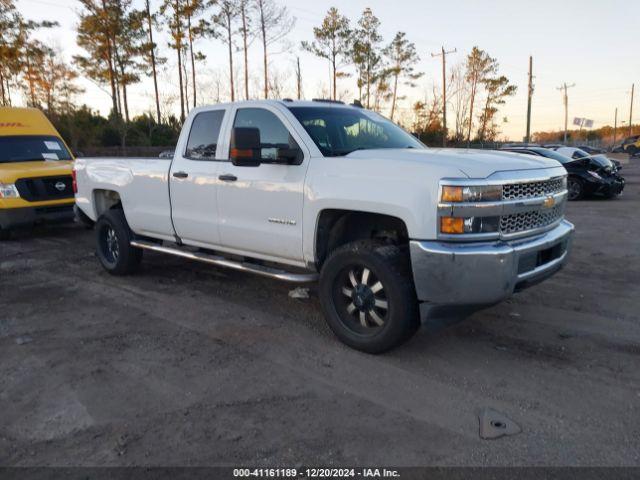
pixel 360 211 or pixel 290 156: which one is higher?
pixel 290 156

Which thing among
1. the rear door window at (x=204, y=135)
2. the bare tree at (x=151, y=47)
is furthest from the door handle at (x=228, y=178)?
the bare tree at (x=151, y=47)

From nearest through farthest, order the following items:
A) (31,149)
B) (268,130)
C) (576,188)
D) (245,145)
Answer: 1. (245,145)
2. (268,130)
3. (31,149)
4. (576,188)

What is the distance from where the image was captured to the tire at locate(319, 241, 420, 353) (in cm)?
371

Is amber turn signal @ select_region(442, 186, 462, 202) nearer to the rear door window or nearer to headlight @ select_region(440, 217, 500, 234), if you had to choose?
headlight @ select_region(440, 217, 500, 234)

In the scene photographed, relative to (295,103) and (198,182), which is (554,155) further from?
(198,182)

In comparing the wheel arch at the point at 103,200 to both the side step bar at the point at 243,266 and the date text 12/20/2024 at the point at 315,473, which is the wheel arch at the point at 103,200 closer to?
the side step bar at the point at 243,266

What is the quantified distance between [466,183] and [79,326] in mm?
3696

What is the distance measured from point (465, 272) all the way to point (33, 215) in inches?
329

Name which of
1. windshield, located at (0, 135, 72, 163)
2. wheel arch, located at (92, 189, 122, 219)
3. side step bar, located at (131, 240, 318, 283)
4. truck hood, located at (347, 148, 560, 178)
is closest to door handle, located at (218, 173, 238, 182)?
side step bar, located at (131, 240, 318, 283)

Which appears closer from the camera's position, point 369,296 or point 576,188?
point 369,296

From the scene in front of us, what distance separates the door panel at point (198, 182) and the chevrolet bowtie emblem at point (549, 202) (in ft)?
9.75

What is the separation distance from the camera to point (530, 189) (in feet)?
12.5

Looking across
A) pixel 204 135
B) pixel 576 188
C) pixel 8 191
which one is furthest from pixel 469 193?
pixel 576 188

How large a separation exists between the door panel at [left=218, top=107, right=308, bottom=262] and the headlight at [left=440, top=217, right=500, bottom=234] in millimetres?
1323
